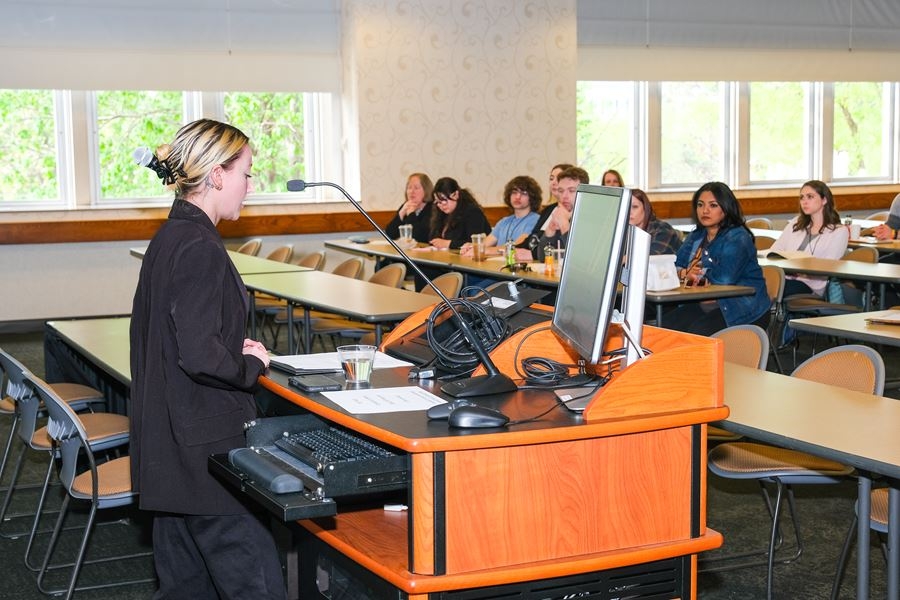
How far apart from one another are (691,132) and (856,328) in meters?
7.38

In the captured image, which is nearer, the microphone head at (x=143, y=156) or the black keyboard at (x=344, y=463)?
the black keyboard at (x=344, y=463)

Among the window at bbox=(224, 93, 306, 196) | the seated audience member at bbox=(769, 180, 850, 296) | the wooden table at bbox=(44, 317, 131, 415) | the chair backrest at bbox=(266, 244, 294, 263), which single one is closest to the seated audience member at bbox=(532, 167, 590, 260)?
the seated audience member at bbox=(769, 180, 850, 296)

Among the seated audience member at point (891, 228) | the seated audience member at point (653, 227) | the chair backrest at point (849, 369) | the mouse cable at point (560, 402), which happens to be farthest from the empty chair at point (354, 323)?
the mouse cable at point (560, 402)

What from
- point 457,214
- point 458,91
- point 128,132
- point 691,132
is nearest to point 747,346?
point 457,214

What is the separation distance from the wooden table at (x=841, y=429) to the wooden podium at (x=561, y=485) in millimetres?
458

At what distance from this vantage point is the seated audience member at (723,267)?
5.88m

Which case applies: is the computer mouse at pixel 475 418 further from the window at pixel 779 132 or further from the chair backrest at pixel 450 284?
the window at pixel 779 132

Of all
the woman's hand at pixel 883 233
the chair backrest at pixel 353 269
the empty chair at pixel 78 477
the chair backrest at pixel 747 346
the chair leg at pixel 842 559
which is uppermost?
the woman's hand at pixel 883 233

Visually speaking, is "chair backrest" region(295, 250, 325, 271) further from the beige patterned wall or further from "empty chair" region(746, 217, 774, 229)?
"empty chair" region(746, 217, 774, 229)

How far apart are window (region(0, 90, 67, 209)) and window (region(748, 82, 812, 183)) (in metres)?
6.88

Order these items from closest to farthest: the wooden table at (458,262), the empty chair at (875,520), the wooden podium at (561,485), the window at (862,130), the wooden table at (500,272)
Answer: the wooden podium at (561,485) → the empty chair at (875,520) → the wooden table at (500,272) → the wooden table at (458,262) → the window at (862,130)

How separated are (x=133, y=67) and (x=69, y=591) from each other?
21.5 ft

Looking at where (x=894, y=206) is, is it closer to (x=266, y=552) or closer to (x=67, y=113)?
(x=67, y=113)

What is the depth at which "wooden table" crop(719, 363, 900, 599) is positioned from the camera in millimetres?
2492
